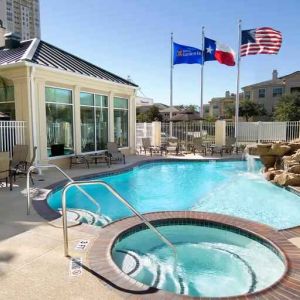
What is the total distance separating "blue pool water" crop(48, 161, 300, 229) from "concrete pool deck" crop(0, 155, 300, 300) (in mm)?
1896

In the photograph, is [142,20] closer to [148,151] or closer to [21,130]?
[148,151]

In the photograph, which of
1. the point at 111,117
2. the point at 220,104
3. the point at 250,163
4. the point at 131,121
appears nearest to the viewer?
the point at 250,163

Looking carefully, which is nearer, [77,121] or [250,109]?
[77,121]

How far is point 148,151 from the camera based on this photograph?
59.9 ft

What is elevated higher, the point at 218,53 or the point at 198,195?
the point at 218,53

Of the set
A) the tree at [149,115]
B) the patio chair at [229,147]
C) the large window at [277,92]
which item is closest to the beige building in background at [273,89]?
the large window at [277,92]

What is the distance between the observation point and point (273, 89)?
51.8 metres

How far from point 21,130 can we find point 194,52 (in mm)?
13040

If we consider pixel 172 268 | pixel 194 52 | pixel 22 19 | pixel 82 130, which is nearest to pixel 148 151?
pixel 82 130

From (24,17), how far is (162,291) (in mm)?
61728

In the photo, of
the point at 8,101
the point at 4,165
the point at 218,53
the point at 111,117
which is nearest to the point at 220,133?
the point at 218,53

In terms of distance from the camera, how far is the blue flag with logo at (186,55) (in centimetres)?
1917

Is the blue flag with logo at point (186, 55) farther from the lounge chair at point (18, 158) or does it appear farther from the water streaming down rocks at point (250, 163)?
the lounge chair at point (18, 158)

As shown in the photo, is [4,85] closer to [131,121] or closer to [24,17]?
[131,121]
